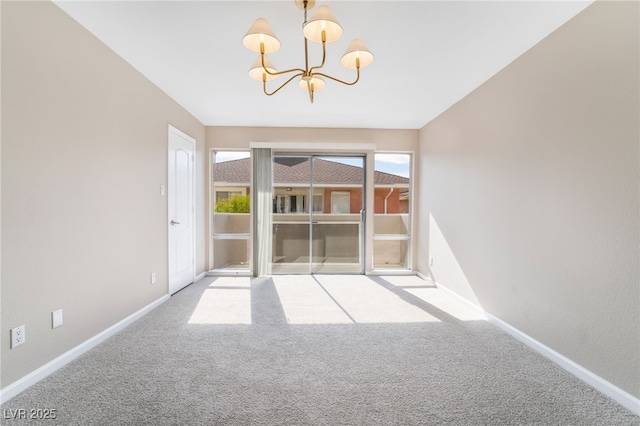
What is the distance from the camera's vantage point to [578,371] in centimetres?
188

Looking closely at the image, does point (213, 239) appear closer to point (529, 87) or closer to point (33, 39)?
point (33, 39)

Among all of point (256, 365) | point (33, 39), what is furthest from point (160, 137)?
point (256, 365)

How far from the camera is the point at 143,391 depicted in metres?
1.71

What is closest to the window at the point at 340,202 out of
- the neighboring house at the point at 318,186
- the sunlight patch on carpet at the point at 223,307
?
the neighboring house at the point at 318,186

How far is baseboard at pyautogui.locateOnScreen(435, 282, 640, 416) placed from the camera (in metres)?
1.60

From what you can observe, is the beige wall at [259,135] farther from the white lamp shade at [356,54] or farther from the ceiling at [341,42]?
the white lamp shade at [356,54]

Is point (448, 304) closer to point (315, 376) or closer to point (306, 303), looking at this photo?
point (306, 303)

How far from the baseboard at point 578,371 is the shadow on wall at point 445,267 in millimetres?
542

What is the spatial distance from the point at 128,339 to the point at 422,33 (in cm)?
351

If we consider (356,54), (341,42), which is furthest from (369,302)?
(341,42)

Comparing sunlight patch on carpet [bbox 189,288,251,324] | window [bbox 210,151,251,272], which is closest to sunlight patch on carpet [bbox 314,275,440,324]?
sunlight patch on carpet [bbox 189,288,251,324]

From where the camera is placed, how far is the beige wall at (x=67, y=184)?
165 cm

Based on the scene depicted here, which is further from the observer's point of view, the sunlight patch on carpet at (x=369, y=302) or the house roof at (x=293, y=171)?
the house roof at (x=293, y=171)

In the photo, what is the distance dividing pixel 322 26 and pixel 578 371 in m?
2.83
